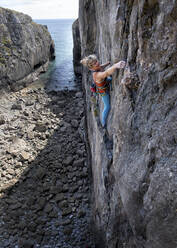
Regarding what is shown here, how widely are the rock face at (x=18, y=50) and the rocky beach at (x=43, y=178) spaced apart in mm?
6502

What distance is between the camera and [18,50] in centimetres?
3052

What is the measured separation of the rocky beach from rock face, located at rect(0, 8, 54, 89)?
6502 mm

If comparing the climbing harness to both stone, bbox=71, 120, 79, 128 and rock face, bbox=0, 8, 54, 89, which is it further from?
rock face, bbox=0, 8, 54, 89

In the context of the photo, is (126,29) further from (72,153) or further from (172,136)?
(72,153)

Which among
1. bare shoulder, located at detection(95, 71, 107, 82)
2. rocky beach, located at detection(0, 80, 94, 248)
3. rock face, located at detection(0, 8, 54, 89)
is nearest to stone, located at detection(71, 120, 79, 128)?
rocky beach, located at detection(0, 80, 94, 248)

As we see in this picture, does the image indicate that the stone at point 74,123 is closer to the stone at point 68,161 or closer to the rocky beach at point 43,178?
the rocky beach at point 43,178

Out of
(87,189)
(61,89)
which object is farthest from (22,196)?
(61,89)

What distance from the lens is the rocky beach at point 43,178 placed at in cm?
1134

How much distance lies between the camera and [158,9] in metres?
3.41

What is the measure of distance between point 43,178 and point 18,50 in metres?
23.7

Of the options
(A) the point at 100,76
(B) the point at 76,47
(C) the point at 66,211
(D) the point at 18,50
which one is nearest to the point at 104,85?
(A) the point at 100,76

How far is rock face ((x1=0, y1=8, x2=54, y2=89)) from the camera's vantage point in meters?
27.8

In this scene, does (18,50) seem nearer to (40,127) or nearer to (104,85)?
(40,127)

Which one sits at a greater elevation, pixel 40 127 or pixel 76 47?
pixel 76 47
